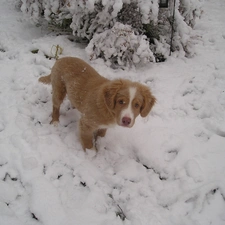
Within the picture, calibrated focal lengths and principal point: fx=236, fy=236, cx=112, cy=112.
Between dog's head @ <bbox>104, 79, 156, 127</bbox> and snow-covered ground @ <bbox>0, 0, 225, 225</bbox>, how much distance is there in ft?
2.77

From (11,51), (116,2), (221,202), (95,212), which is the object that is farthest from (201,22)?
(95,212)

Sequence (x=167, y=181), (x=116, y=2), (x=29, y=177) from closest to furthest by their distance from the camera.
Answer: (x=29, y=177) → (x=167, y=181) → (x=116, y=2)

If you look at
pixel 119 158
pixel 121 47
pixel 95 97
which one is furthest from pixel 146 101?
pixel 121 47

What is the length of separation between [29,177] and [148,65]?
3492mm

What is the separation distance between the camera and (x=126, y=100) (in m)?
2.70

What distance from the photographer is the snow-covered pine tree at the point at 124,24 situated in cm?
479

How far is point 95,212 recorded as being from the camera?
263 centimetres

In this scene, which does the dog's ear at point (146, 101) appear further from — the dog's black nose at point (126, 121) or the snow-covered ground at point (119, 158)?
the snow-covered ground at point (119, 158)

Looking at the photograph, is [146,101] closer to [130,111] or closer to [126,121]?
[130,111]

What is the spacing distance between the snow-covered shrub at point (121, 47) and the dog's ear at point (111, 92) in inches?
86.5

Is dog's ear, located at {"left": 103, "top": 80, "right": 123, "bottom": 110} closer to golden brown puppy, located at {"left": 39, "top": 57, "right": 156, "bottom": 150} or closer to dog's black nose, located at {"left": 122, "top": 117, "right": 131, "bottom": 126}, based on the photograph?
golden brown puppy, located at {"left": 39, "top": 57, "right": 156, "bottom": 150}

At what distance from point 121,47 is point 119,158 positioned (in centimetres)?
245

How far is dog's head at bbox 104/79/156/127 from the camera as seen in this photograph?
2.66m

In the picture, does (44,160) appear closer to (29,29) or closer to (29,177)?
(29,177)
